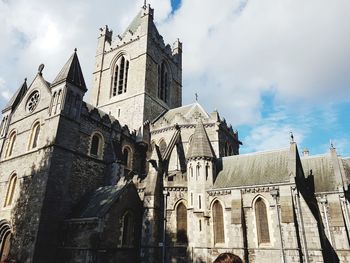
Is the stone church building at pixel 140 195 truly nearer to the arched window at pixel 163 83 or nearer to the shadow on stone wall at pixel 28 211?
the shadow on stone wall at pixel 28 211

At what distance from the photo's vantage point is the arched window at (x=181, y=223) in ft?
63.8

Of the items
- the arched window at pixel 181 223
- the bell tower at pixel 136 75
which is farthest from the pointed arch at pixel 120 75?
the arched window at pixel 181 223

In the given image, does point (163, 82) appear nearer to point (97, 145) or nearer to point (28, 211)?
point (97, 145)

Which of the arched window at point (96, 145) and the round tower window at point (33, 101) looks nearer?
the arched window at point (96, 145)

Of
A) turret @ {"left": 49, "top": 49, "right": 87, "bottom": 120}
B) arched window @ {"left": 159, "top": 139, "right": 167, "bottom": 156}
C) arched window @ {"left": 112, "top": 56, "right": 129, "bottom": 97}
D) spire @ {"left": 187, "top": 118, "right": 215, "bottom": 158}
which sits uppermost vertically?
arched window @ {"left": 112, "top": 56, "right": 129, "bottom": 97}

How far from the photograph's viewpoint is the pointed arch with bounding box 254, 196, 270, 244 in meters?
17.7

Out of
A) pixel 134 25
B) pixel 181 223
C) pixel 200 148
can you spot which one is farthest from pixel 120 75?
pixel 181 223

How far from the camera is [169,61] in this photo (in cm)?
3903

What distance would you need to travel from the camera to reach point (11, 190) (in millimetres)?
21031

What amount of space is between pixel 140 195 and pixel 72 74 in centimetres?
1055

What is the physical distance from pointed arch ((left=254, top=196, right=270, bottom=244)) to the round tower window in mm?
18678

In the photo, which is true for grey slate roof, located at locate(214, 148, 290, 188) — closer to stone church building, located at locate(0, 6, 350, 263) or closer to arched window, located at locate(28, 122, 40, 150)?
stone church building, located at locate(0, 6, 350, 263)

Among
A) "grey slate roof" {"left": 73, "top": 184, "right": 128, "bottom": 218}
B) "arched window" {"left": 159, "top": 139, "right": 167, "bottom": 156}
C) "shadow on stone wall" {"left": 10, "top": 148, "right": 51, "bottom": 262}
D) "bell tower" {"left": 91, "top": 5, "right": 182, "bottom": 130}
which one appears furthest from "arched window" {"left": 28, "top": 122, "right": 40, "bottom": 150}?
"arched window" {"left": 159, "top": 139, "right": 167, "bottom": 156}

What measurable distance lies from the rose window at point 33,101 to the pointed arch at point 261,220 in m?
18.7
